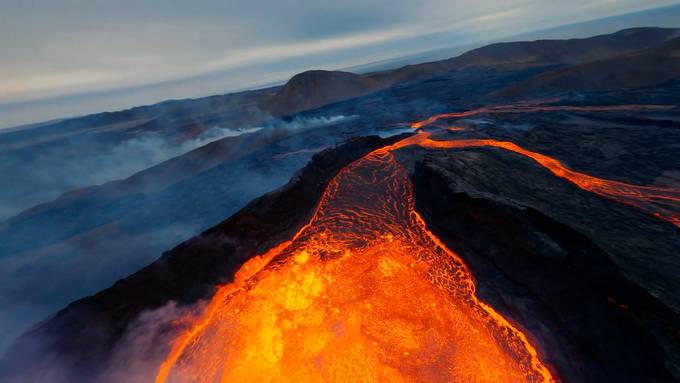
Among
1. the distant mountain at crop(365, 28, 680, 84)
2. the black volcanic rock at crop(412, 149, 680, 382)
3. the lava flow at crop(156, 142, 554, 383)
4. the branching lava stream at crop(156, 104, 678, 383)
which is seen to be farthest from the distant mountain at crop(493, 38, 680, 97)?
the lava flow at crop(156, 142, 554, 383)

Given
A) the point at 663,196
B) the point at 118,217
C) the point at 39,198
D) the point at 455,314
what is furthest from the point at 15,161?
the point at 663,196

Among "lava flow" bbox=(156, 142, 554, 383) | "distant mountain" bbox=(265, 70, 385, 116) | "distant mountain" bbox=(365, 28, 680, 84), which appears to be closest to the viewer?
"lava flow" bbox=(156, 142, 554, 383)

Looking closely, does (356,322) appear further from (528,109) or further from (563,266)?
(528,109)

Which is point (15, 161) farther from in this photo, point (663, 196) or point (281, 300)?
point (663, 196)

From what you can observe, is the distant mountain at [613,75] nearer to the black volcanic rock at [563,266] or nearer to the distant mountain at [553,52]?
the black volcanic rock at [563,266]

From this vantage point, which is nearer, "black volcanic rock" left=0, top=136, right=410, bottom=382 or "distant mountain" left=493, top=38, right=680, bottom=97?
"black volcanic rock" left=0, top=136, right=410, bottom=382

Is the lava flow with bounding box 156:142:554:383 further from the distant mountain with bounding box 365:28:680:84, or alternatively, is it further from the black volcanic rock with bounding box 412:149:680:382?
the distant mountain with bounding box 365:28:680:84

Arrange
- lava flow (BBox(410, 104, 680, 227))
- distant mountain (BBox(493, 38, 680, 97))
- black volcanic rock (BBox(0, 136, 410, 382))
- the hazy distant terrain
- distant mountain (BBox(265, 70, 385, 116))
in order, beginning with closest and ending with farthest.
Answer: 1. black volcanic rock (BBox(0, 136, 410, 382))
2. lava flow (BBox(410, 104, 680, 227))
3. the hazy distant terrain
4. distant mountain (BBox(493, 38, 680, 97))
5. distant mountain (BBox(265, 70, 385, 116))
